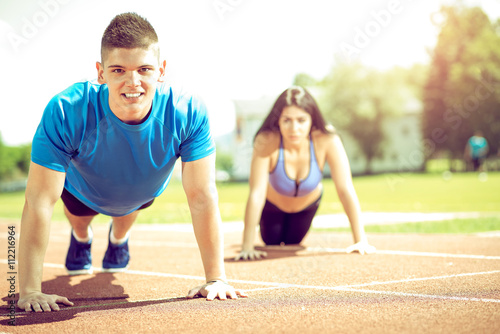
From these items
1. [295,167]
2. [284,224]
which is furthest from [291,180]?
[284,224]

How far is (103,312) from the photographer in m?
3.68

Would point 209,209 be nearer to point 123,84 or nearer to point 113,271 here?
point 123,84

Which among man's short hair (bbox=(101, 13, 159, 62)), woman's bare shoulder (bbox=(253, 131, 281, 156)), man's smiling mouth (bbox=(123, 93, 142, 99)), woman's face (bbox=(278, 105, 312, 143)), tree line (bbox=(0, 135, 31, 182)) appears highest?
man's short hair (bbox=(101, 13, 159, 62))

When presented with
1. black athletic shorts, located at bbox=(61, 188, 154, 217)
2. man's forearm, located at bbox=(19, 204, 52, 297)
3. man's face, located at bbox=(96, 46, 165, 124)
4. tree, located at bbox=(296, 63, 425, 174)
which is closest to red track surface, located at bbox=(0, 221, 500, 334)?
man's forearm, located at bbox=(19, 204, 52, 297)

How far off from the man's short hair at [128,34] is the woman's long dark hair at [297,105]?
280 centimetres

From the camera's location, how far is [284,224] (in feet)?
24.1

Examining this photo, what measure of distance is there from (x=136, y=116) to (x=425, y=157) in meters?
48.9

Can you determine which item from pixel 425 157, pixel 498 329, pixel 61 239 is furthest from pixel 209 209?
pixel 425 157

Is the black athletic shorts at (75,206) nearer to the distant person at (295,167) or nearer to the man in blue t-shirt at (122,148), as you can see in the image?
the man in blue t-shirt at (122,148)

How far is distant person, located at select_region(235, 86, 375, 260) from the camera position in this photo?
614cm

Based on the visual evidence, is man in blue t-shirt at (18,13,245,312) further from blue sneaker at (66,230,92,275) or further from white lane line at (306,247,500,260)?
white lane line at (306,247,500,260)

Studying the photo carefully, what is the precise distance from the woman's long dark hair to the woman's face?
5 centimetres

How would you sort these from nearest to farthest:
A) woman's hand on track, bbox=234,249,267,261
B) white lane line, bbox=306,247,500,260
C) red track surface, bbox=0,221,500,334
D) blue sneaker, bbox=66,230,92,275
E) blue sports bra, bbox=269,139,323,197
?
red track surface, bbox=0,221,500,334, blue sneaker, bbox=66,230,92,275, white lane line, bbox=306,247,500,260, woman's hand on track, bbox=234,249,267,261, blue sports bra, bbox=269,139,323,197

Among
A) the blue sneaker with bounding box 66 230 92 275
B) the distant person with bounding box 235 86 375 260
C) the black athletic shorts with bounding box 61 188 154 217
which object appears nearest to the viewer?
the black athletic shorts with bounding box 61 188 154 217
